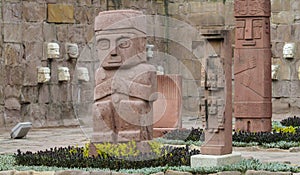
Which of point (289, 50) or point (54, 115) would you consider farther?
point (289, 50)

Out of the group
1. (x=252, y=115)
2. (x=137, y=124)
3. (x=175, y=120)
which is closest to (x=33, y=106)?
(x=175, y=120)

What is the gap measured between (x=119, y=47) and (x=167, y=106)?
5.54 metres

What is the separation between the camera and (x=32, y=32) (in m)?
18.4

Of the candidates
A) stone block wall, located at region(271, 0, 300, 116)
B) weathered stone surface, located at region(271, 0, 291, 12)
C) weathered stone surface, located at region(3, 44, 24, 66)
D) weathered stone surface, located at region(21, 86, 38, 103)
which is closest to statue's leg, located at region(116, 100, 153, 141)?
weathered stone surface, located at region(3, 44, 24, 66)

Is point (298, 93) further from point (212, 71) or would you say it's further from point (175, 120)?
point (212, 71)

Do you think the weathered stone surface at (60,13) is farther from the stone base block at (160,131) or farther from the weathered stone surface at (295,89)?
the weathered stone surface at (295,89)

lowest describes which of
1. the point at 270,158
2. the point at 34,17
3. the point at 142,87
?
the point at 270,158

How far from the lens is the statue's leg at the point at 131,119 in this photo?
11.0 m

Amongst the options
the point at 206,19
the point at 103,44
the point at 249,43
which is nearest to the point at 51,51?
the point at 249,43

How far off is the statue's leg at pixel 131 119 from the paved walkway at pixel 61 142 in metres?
1.75

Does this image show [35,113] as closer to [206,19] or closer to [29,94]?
[29,94]

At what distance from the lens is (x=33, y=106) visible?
1833 centimetres

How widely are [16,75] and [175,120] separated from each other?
372 cm

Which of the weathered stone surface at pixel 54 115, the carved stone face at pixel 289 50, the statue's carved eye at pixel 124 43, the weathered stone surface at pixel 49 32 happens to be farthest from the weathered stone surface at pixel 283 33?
the statue's carved eye at pixel 124 43
